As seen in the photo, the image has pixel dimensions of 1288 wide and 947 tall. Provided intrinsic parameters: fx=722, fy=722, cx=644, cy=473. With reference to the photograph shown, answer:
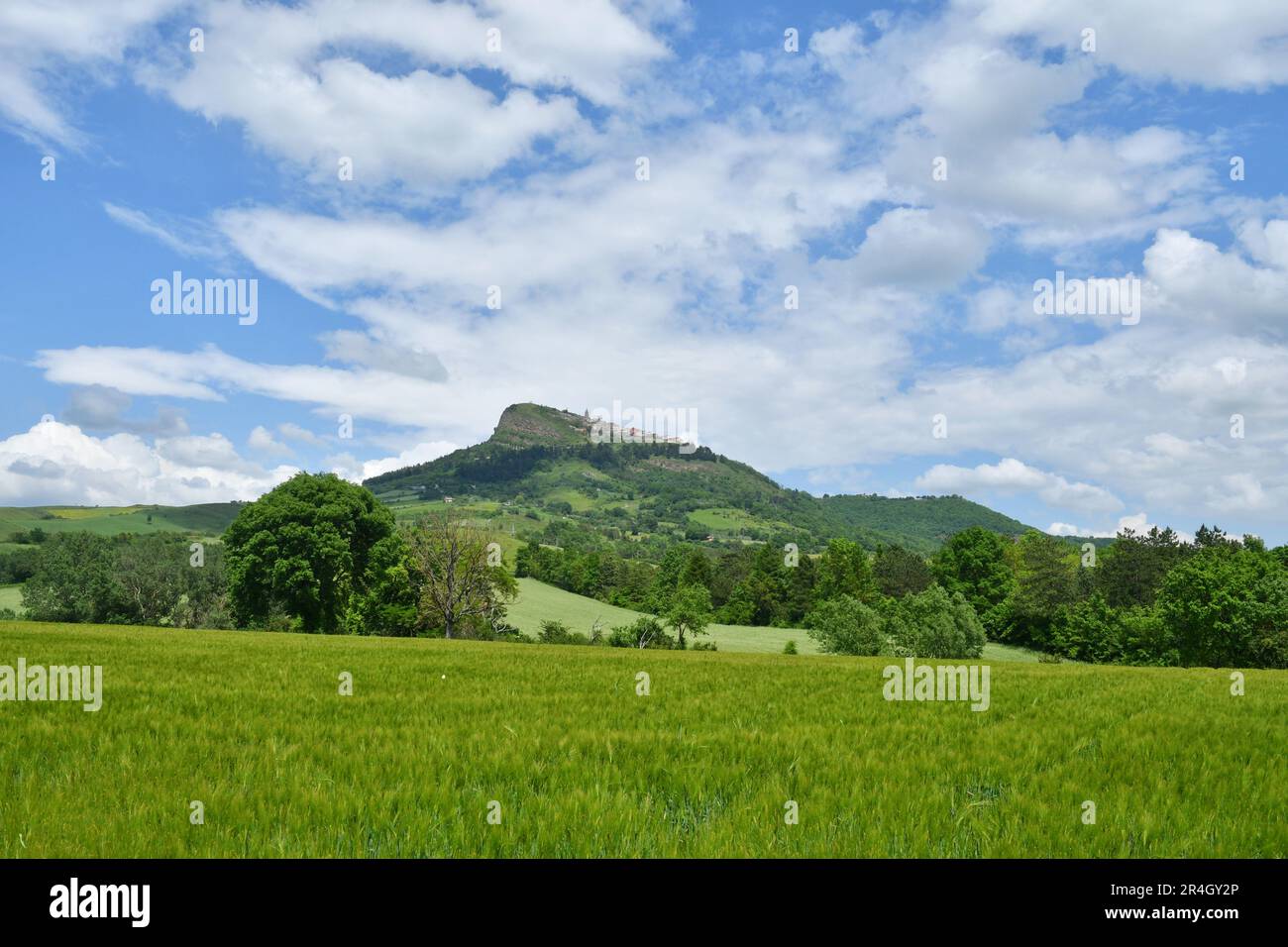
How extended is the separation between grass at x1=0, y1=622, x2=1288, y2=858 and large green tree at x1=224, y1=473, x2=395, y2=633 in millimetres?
59004

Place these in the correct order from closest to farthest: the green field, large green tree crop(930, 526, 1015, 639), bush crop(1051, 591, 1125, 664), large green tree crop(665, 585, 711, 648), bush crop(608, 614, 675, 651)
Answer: bush crop(608, 614, 675, 651) → large green tree crop(665, 585, 711, 648) → bush crop(1051, 591, 1125, 664) → the green field → large green tree crop(930, 526, 1015, 639)

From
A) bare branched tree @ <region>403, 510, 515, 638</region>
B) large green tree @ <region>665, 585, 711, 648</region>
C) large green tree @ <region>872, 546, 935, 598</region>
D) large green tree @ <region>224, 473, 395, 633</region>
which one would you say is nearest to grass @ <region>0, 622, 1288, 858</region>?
large green tree @ <region>224, 473, 395, 633</region>

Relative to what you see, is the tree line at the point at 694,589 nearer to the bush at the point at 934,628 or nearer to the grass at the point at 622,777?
the bush at the point at 934,628

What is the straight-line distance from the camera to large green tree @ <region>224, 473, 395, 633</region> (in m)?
67.2

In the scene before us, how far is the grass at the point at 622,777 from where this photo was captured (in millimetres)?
5148

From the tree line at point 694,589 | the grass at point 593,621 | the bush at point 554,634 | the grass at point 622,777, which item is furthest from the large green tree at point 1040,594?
the grass at point 622,777

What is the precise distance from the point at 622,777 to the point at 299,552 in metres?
69.8

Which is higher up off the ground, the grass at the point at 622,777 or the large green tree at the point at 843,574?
the grass at the point at 622,777

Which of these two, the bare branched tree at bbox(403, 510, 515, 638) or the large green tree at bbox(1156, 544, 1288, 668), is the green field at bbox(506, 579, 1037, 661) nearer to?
the large green tree at bbox(1156, 544, 1288, 668)

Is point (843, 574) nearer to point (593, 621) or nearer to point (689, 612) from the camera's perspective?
point (593, 621)

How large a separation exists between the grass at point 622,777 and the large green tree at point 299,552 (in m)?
59.0
